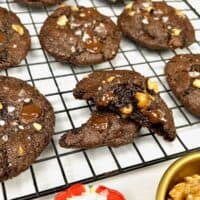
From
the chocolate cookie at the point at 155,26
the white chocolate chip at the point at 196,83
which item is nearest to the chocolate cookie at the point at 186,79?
the white chocolate chip at the point at 196,83

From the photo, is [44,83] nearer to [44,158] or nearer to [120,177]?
[44,158]

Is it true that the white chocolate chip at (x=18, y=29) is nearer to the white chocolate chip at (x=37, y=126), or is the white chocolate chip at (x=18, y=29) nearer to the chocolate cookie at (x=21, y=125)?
the chocolate cookie at (x=21, y=125)

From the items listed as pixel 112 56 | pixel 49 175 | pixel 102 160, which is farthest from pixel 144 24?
pixel 49 175

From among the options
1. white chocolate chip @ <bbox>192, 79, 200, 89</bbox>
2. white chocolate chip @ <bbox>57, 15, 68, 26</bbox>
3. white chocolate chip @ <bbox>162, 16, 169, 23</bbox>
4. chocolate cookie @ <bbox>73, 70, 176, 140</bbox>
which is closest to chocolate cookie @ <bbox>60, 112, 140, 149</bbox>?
chocolate cookie @ <bbox>73, 70, 176, 140</bbox>

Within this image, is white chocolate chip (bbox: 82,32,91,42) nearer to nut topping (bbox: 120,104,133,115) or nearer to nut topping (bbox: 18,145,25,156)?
nut topping (bbox: 120,104,133,115)

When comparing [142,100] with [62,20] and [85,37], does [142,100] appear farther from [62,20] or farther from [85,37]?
[62,20]
